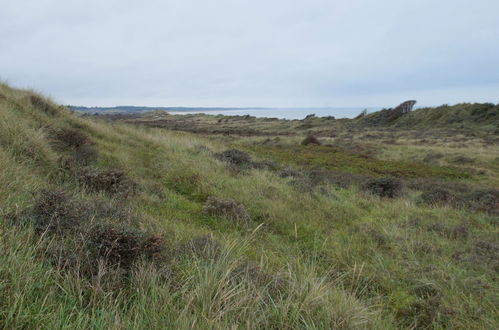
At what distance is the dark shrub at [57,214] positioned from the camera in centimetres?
326

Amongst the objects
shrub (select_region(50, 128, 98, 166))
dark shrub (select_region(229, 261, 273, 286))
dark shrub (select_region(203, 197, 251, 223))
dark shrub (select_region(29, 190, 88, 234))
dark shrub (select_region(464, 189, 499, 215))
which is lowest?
dark shrub (select_region(464, 189, 499, 215))

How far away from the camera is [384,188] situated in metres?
11.7

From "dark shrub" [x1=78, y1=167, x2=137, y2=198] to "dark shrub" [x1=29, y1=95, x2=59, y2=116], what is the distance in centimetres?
688

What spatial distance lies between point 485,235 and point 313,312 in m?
5.64

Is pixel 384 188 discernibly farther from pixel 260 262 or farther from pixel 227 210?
pixel 260 262

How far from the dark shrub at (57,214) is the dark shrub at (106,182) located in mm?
1790

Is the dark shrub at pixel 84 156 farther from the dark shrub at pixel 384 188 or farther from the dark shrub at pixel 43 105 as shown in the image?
the dark shrub at pixel 384 188

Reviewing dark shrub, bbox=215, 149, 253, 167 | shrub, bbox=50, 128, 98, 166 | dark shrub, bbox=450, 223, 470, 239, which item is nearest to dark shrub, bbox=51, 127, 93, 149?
shrub, bbox=50, 128, 98, 166

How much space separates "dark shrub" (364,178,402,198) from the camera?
11.3 metres

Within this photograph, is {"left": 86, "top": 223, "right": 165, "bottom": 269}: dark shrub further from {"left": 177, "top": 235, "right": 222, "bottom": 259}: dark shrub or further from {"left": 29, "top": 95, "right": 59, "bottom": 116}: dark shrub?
{"left": 29, "top": 95, "right": 59, "bottom": 116}: dark shrub

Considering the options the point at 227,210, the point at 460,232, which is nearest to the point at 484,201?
the point at 460,232

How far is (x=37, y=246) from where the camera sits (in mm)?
2760

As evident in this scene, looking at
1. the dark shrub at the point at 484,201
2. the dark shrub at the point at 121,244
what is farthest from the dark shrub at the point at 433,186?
the dark shrub at the point at 121,244

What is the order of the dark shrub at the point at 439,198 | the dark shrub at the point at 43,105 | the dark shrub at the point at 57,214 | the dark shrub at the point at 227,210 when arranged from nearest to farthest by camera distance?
the dark shrub at the point at 57,214, the dark shrub at the point at 227,210, the dark shrub at the point at 439,198, the dark shrub at the point at 43,105
